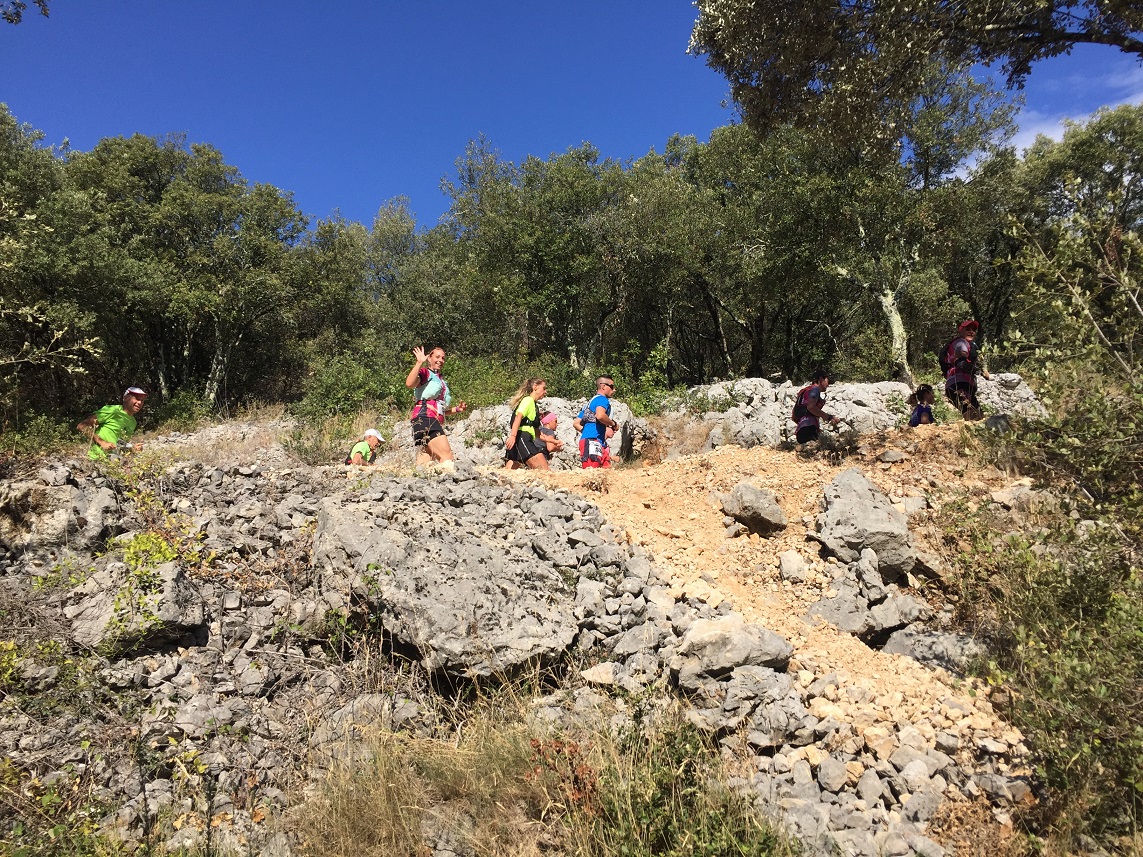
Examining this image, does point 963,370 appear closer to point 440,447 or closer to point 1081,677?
point 1081,677

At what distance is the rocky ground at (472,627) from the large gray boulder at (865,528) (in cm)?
2

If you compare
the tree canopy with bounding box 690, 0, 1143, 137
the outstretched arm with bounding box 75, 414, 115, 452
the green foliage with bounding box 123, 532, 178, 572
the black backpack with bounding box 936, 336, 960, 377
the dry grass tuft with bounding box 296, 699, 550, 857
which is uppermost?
the tree canopy with bounding box 690, 0, 1143, 137

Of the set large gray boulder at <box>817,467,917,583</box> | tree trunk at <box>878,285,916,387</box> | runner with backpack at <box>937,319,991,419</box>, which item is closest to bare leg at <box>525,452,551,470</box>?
large gray boulder at <box>817,467,917,583</box>

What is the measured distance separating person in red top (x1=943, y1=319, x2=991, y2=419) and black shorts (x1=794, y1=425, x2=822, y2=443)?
204cm

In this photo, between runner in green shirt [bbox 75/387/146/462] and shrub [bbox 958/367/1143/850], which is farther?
runner in green shirt [bbox 75/387/146/462]

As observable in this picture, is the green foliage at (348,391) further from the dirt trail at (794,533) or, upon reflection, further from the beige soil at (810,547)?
the dirt trail at (794,533)

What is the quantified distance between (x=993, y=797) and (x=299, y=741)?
4.28 meters

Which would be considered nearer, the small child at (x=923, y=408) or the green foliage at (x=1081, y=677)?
the green foliage at (x=1081, y=677)

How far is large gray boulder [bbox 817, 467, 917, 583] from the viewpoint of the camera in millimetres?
5027

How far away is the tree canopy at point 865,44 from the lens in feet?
23.0

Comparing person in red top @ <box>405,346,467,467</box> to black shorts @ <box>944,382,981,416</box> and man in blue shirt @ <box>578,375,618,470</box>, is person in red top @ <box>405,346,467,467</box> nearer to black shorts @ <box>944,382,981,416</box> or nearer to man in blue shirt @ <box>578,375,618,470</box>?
man in blue shirt @ <box>578,375,618,470</box>

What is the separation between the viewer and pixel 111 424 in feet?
22.1

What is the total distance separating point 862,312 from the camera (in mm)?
22875

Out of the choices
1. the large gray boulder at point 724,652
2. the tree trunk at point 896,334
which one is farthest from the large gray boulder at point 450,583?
the tree trunk at point 896,334
